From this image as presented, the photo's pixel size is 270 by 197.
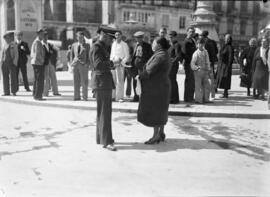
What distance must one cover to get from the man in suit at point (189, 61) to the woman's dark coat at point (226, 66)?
1.29 metres

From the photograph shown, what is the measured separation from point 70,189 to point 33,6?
12.4 meters

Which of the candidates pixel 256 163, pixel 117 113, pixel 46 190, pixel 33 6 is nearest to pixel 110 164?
pixel 46 190

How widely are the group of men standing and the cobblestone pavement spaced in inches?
91.8

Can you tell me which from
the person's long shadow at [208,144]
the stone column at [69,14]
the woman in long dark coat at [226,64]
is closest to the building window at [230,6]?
the stone column at [69,14]

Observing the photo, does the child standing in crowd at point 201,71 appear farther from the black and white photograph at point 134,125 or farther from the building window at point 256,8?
the building window at point 256,8

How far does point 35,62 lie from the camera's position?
10.9m

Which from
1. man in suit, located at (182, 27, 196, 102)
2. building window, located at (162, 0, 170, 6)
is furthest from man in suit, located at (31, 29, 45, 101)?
building window, located at (162, 0, 170, 6)

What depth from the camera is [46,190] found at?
4500mm

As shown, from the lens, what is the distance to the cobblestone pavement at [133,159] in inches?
181

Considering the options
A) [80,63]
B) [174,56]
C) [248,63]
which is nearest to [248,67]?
[248,63]

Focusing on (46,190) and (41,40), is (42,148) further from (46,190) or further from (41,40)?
(41,40)

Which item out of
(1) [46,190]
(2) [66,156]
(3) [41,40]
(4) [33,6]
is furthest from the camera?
(4) [33,6]

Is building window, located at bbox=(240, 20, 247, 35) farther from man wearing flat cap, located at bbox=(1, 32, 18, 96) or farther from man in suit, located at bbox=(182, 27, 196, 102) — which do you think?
man wearing flat cap, located at bbox=(1, 32, 18, 96)

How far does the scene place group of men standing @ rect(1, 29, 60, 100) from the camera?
11.0m
